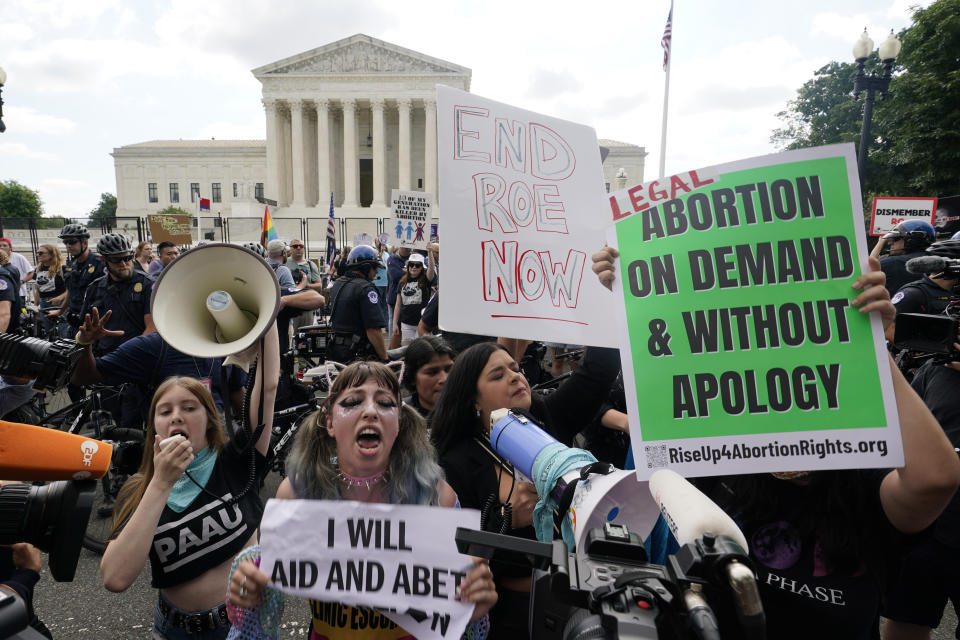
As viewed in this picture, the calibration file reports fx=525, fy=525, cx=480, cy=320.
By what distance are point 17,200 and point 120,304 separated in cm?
7295

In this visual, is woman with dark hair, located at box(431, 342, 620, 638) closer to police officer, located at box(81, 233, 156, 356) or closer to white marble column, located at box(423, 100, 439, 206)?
police officer, located at box(81, 233, 156, 356)

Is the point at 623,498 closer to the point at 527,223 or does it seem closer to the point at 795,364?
the point at 795,364

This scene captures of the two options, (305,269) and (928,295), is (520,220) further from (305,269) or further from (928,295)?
(305,269)

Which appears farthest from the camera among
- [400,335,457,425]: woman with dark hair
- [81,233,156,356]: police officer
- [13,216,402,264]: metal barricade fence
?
[13,216,402,264]: metal barricade fence

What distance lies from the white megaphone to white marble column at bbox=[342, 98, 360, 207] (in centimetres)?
4534

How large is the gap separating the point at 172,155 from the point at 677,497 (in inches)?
2810

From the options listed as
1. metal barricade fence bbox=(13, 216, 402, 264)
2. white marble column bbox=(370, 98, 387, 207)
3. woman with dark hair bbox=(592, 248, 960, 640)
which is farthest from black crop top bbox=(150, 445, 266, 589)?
white marble column bbox=(370, 98, 387, 207)

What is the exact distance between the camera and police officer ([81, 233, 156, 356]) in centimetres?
430

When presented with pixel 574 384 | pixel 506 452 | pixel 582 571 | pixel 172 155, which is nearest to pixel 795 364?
pixel 506 452

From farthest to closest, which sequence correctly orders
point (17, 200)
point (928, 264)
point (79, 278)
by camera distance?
point (17, 200) < point (79, 278) < point (928, 264)

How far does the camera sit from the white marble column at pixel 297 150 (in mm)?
45812

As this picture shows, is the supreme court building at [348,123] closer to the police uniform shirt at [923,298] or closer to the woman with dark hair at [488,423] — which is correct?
the police uniform shirt at [923,298]

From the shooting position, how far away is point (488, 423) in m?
2.26

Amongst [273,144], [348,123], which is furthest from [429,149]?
[273,144]
